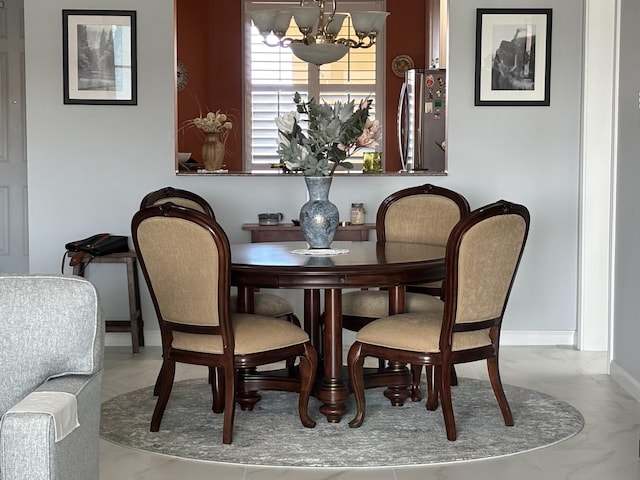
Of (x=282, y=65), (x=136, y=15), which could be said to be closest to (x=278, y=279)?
(x=136, y=15)

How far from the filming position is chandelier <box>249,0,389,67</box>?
4820 mm

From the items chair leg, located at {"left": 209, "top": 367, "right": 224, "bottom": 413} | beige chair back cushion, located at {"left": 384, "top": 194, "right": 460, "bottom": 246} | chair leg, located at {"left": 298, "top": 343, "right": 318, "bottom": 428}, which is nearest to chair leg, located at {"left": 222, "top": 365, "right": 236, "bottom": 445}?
chair leg, located at {"left": 298, "top": 343, "right": 318, "bottom": 428}

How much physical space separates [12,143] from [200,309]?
4119 mm

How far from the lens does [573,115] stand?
550 cm

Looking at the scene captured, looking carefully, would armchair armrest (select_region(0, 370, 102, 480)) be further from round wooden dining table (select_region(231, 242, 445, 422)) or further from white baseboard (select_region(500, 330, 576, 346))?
white baseboard (select_region(500, 330, 576, 346))

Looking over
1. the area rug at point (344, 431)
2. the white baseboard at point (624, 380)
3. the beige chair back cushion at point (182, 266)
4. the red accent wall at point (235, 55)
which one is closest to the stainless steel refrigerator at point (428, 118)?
the red accent wall at point (235, 55)

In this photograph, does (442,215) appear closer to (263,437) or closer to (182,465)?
(263,437)

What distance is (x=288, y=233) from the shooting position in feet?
17.8

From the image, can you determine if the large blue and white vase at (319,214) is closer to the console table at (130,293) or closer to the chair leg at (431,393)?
the chair leg at (431,393)

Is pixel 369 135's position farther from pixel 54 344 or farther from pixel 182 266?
pixel 54 344

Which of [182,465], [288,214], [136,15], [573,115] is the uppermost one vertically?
[136,15]

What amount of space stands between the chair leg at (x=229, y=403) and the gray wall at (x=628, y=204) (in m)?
1.97

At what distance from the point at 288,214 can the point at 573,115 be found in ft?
5.70

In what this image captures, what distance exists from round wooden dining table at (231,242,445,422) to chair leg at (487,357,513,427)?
415 mm
